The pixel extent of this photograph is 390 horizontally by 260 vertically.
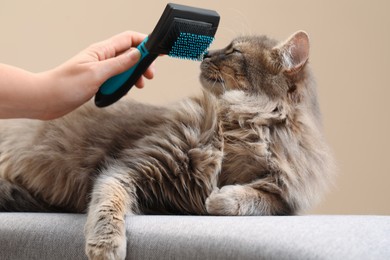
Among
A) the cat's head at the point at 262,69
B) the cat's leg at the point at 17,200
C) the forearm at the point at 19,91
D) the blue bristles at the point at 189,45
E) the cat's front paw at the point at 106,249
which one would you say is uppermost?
the blue bristles at the point at 189,45

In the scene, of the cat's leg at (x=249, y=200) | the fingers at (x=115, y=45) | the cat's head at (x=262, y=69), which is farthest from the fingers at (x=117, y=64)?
the cat's leg at (x=249, y=200)

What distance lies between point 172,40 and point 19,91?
0.45m

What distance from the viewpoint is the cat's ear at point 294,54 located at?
184cm

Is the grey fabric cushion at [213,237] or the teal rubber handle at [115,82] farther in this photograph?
the teal rubber handle at [115,82]

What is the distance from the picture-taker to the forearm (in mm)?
1583

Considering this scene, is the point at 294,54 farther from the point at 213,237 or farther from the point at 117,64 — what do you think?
the point at 213,237

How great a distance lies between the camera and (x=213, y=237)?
1.22 meters

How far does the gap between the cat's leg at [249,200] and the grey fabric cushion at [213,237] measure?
183mm

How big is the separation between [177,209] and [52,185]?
44cm

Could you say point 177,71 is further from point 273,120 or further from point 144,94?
point 273,120

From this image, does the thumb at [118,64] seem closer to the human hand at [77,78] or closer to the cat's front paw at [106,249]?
the human hand at [77,78]

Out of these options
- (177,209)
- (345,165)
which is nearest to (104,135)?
(177,209)

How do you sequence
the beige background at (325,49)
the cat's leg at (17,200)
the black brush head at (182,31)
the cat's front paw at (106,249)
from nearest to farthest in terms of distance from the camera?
the cat's front paw at (106,249)
the black brush head at (182,31)
the cat's leg at (17,200)
the beige background at (325,49)

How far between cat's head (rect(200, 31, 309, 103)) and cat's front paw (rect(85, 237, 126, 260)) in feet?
2.35
